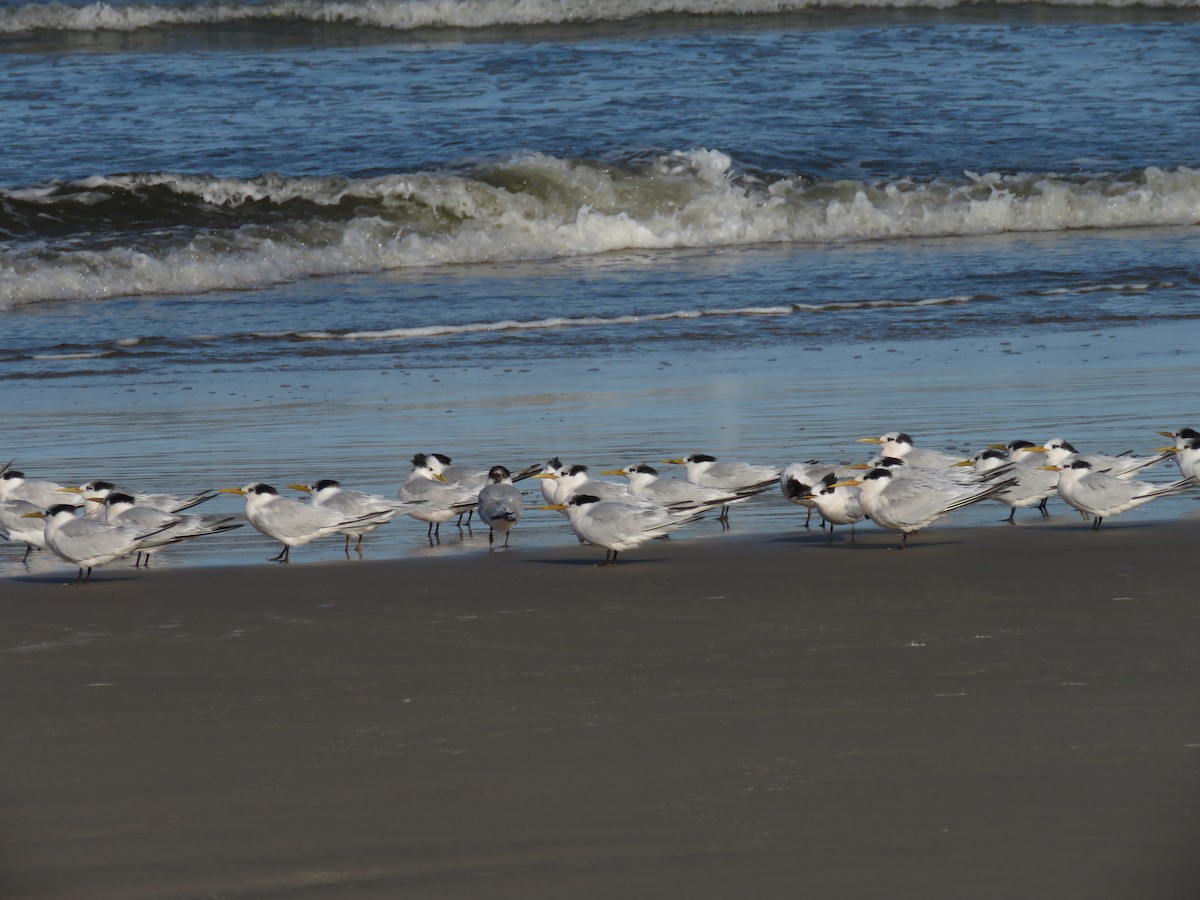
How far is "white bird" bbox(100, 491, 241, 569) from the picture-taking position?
21.5 feet

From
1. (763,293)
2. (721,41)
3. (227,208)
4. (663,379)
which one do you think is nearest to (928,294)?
(763,293)

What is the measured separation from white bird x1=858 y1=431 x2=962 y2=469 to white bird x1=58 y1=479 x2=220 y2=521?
304cm

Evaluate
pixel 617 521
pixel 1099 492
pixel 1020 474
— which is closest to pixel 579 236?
pixel 1020 474

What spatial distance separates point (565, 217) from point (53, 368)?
6.53m

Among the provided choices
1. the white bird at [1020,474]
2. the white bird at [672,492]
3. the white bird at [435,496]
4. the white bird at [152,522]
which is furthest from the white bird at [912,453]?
the white bird at [152,522]

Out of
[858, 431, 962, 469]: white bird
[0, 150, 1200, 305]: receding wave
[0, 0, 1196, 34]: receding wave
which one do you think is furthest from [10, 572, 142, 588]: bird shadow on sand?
[0, 0, 1196, 34]: receding wave

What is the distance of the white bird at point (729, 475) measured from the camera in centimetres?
729

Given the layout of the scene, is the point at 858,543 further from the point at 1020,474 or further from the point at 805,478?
the point at 1020,474

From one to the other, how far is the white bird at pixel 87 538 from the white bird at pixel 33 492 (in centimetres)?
67

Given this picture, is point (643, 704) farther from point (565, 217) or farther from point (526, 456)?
point (565, 217)

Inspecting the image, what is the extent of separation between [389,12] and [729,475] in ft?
69.5

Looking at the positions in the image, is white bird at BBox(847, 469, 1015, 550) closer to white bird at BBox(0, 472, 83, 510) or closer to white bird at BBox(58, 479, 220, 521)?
white bird at BBox(58, 479, 220, 521)

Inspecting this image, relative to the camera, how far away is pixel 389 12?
26891 mm

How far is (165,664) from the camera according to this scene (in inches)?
204
